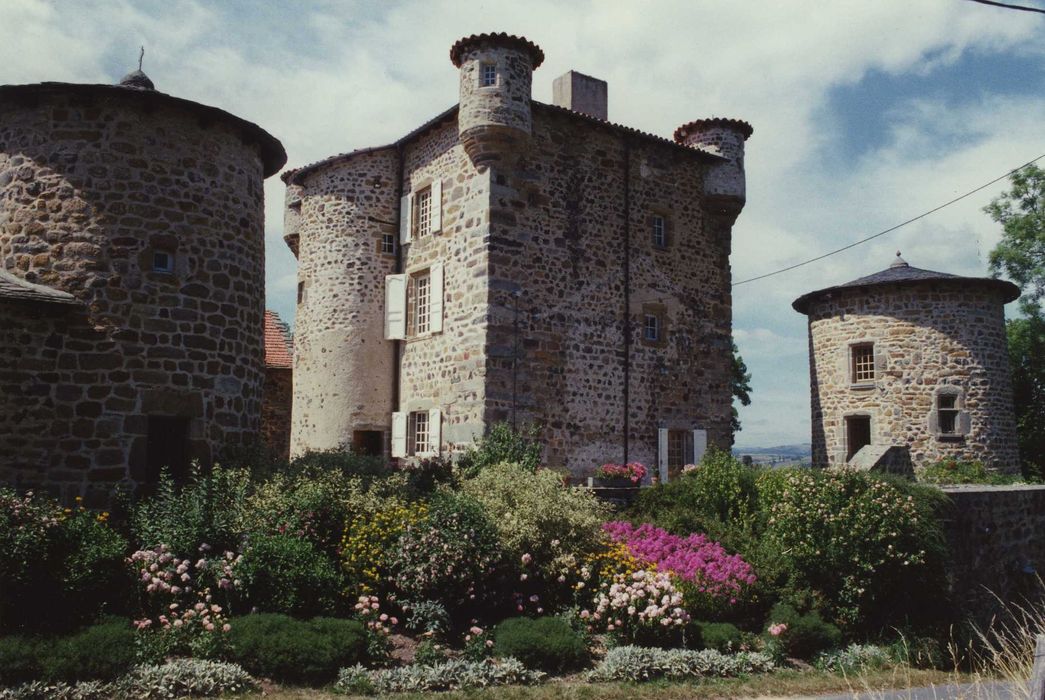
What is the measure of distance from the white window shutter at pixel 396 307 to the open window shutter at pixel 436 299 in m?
1.11

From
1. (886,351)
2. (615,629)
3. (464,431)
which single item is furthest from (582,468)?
(886,351)

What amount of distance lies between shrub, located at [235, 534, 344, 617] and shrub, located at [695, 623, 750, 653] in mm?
4478

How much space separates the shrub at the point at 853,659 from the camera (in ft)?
32.9

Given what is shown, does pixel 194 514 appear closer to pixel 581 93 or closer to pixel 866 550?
pixel 866 550

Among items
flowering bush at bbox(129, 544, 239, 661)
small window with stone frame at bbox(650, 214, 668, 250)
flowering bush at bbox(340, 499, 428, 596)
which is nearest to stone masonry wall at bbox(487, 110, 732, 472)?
small window with stone frame at bbox(650, 214, 668, 250)

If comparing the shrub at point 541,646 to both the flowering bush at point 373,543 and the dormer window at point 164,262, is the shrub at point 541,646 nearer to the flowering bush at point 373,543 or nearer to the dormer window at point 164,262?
the flowering bush at point 373,543

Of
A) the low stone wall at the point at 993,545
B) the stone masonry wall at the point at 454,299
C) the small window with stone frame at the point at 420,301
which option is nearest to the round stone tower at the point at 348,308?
the stone masonry wall at the point at 454,299

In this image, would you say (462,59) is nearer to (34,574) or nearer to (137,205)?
(137,205)

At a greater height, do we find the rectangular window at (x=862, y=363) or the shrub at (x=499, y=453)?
the rectangular window at (x=862, y=363)

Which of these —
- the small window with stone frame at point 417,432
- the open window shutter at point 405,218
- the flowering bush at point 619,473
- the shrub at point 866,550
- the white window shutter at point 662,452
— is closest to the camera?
the shrub at point 866,550

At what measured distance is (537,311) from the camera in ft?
56.1

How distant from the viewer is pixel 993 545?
1366 centimetres

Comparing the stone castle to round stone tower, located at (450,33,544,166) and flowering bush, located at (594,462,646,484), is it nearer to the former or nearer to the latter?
round stone tower, located at (450,33,544,166)

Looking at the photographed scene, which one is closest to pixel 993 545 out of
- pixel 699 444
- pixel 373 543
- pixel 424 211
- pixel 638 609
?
pixel 699 444
